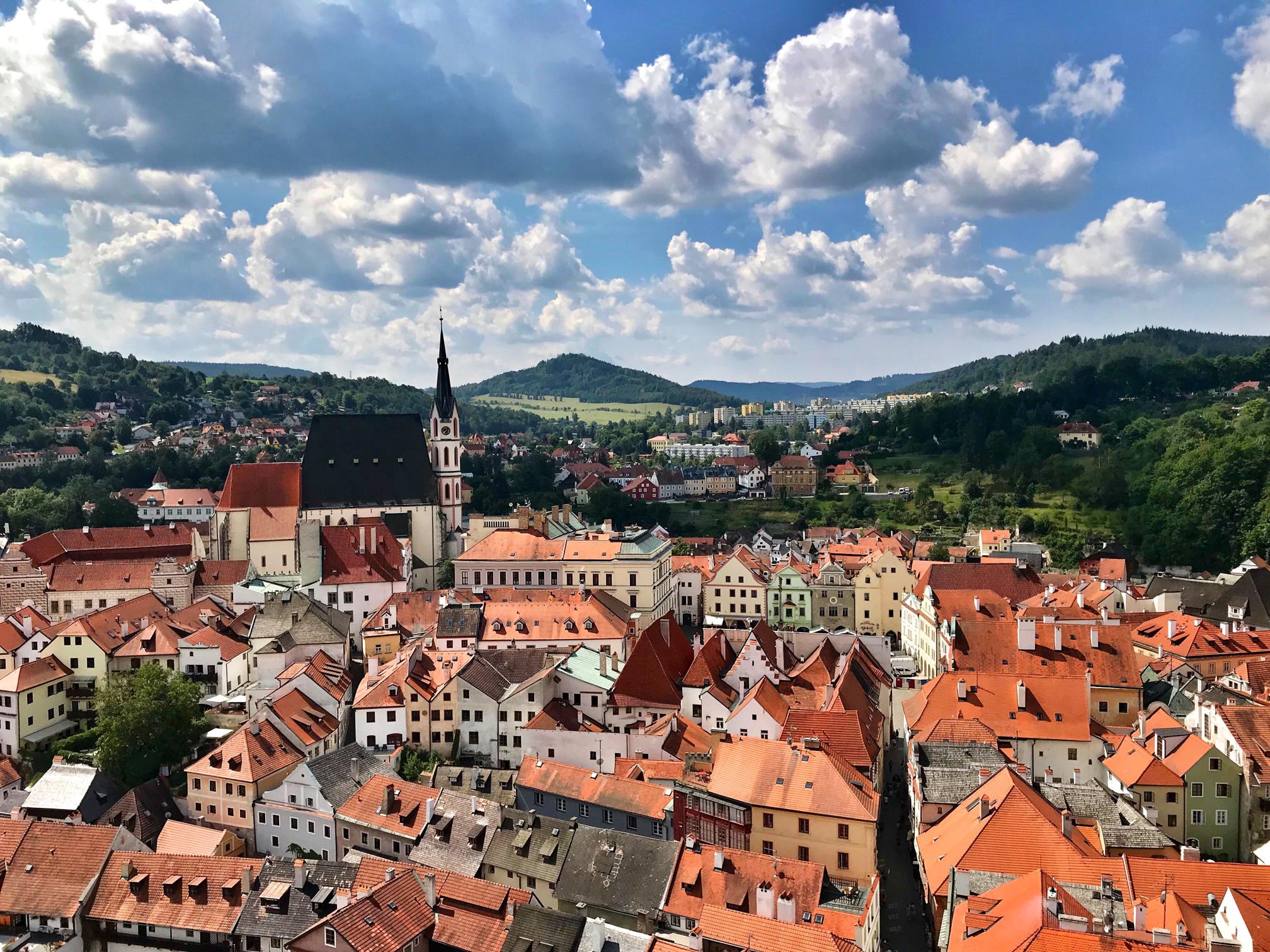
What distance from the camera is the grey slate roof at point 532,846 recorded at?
3494cm

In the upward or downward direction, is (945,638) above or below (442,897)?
above

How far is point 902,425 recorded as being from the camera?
143875 mm

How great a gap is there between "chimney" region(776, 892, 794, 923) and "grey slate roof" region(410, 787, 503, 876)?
11.5m

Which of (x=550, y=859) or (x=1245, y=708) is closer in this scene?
(x=550, y=859)

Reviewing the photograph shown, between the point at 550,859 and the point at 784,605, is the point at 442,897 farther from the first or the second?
the point at 784,605

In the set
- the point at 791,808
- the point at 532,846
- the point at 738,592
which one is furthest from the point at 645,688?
the point at 738,592

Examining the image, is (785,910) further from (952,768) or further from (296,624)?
(296,624)

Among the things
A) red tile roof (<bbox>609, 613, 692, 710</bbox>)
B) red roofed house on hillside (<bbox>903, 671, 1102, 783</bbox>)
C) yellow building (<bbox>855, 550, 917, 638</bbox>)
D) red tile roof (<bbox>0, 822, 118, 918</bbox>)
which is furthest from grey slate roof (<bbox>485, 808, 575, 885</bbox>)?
yellow building (<bbox>855, 550, 917, 638</bbox>)

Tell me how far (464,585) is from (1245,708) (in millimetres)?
44343

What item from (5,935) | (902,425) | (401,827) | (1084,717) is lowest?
(5,935)

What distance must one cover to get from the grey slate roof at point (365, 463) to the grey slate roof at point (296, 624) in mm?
15092

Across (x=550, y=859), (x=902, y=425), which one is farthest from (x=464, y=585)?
(x=902, y=425)

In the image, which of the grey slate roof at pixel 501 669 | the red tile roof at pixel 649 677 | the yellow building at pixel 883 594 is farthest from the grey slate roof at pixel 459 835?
the yellow building at pixel 883 594

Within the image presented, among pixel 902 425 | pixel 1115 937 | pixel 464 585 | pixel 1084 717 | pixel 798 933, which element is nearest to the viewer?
pixel 1115 937
